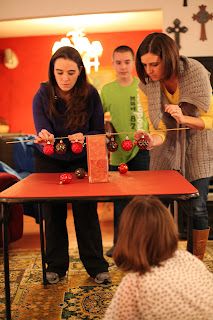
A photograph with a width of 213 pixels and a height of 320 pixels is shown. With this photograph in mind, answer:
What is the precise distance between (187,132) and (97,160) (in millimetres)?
551

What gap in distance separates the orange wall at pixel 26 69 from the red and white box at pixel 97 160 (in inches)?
236

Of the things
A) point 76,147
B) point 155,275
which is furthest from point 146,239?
point 76,147

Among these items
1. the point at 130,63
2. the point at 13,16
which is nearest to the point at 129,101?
the point at 130,63

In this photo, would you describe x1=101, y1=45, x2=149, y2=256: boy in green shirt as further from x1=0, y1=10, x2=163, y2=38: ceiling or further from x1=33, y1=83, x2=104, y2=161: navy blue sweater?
x1=0, y1=10, x2=163, y2=38: ceiling

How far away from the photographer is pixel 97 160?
7.32 ft

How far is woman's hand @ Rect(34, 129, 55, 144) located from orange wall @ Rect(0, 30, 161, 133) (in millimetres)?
5891

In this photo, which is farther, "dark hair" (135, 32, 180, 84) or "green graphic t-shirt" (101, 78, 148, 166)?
"green graphic t-shirt" (101, 78, 148, 166)

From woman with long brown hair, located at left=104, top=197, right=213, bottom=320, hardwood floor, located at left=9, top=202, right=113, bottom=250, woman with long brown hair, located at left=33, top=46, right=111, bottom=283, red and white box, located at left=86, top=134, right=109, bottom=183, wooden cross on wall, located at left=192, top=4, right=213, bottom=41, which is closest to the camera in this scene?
woman with long brown hair, located at left=104, top=197, right=213, bottom=320

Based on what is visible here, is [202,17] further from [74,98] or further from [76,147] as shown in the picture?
[76,147]

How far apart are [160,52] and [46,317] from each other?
1460mm

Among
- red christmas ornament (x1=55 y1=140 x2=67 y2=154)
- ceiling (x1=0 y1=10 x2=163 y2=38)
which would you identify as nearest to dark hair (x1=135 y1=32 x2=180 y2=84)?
red christmas ornament (x1=55 y1=140 x2=67 y2=154)

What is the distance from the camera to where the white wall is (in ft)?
13.9

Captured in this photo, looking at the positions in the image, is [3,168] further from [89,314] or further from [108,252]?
[89,314]

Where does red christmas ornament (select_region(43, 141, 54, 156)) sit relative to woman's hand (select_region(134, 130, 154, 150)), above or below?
below
